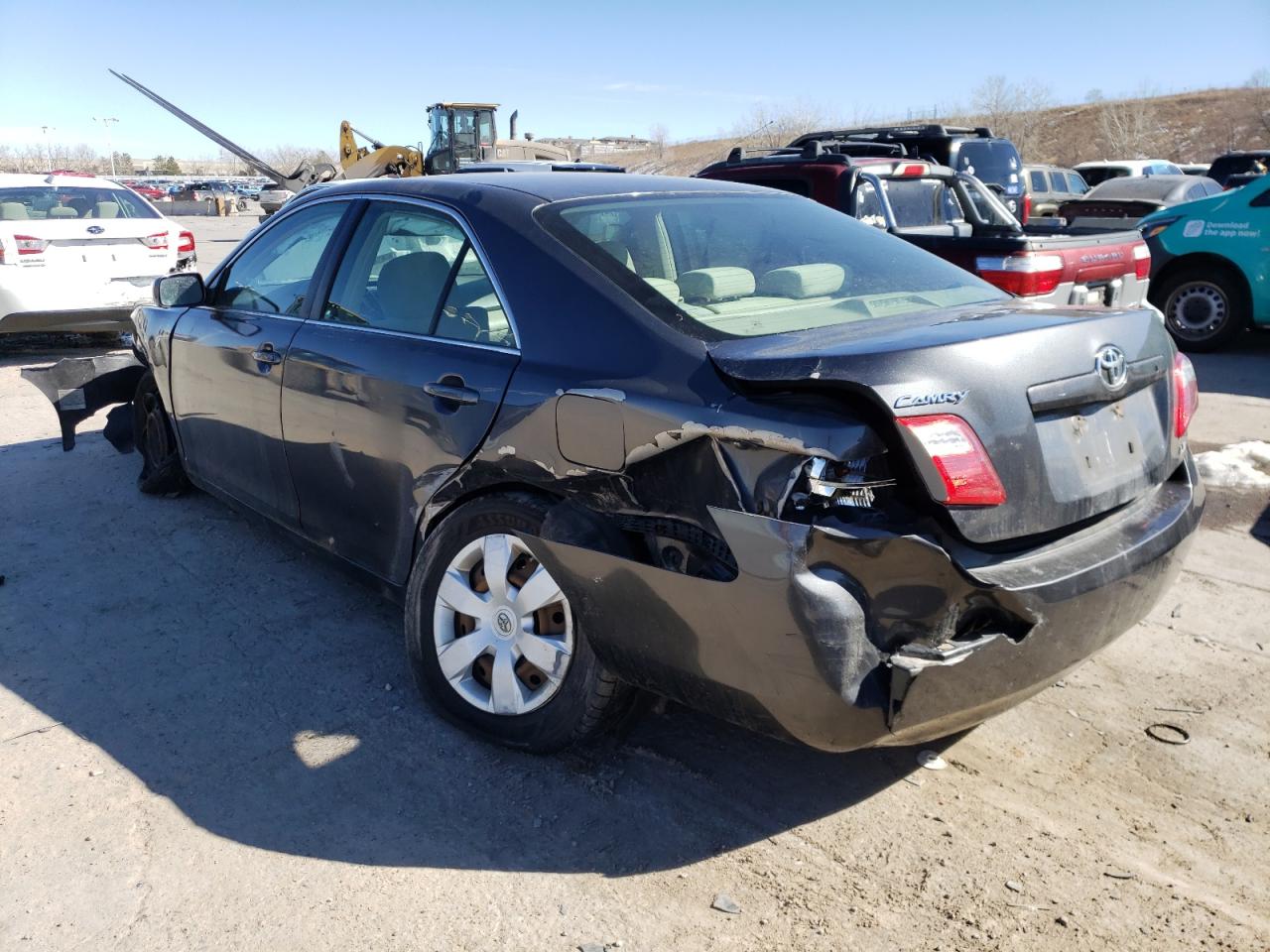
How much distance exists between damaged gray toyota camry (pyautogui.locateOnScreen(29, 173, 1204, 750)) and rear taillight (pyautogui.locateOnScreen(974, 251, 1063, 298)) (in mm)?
3129

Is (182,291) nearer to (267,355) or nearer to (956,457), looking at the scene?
(267,355)

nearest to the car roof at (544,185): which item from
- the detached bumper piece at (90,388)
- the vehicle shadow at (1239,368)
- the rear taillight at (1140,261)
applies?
the detached bumper piece at (90,388)

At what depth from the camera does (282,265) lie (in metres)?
4.55

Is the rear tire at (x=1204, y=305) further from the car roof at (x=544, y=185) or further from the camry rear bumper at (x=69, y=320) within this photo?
the camry rear bumper at (x=69, y=320)

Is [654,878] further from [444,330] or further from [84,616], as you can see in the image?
[84,616]

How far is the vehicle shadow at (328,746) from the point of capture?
293 cm

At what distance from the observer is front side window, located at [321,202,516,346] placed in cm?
339

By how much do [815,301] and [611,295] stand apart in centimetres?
71

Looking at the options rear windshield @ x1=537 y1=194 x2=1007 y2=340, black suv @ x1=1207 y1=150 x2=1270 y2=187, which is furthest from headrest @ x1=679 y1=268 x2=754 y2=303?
black suv @ x1=1207 y1=150 x2=1270 y2=187

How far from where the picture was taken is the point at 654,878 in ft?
8.98

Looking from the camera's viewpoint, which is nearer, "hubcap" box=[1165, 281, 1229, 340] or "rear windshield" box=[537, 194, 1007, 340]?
"rear windshield" box=[537, 194, 1007, 340]

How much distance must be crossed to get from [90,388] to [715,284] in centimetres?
419

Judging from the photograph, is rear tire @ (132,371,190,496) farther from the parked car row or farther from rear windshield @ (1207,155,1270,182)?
rear windshield @ (1207,155,1270,182)

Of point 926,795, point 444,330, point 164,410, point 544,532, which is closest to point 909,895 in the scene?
point 926,795
